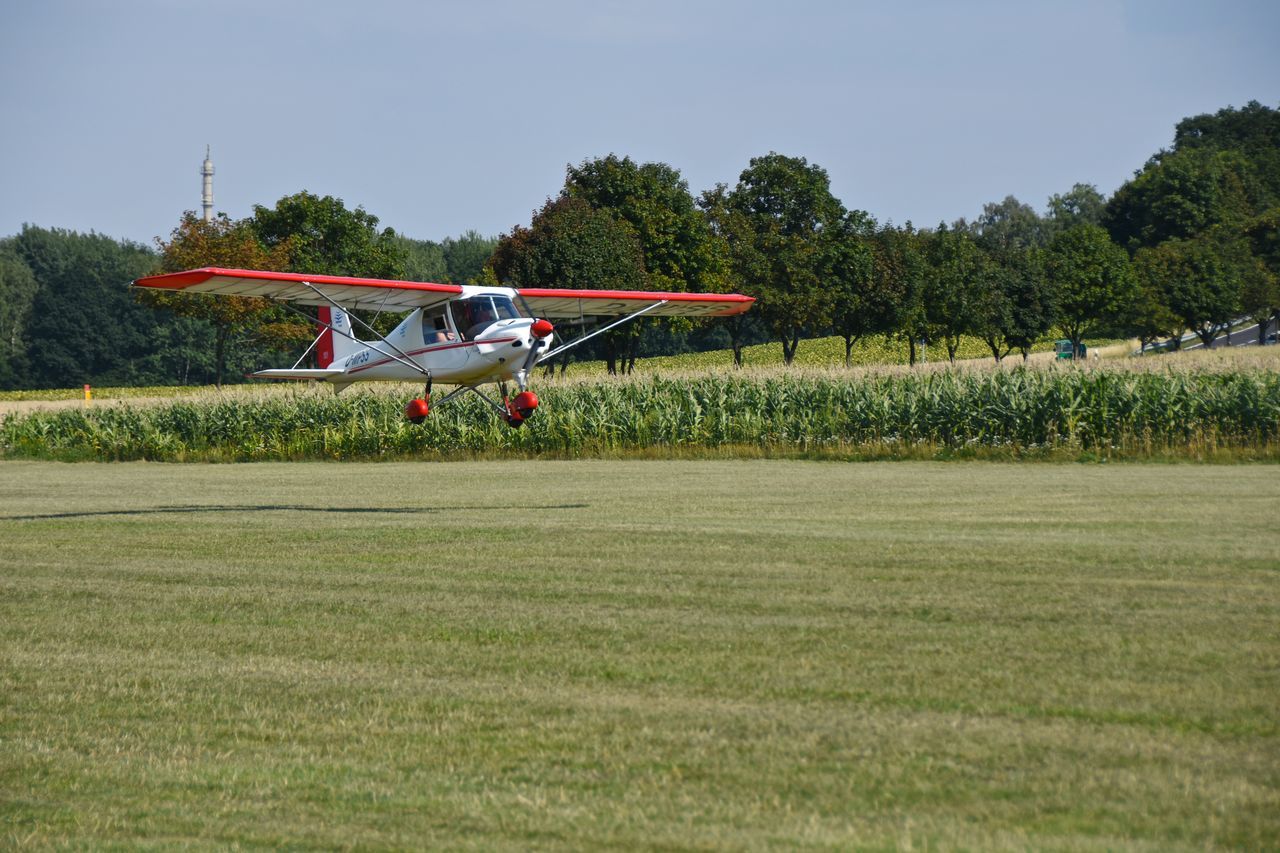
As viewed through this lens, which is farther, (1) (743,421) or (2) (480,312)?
(1) (743,421)

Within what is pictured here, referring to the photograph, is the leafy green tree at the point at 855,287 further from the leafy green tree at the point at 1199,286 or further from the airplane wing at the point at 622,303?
the airplane wing at the point at 622,303

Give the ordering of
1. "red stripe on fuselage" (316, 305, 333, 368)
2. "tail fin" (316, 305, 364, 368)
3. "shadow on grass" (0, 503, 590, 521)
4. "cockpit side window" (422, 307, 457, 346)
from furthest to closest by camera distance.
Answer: "red stripe on fuselage" (316, 305, 333, 368)
"tail fin" (316, 305, 364, 368)
"cockpit side window" (422, 307, 457, 346)
"shadow on grass" (0, 503, 590, 521)

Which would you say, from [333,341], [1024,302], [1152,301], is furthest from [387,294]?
[1152,301]

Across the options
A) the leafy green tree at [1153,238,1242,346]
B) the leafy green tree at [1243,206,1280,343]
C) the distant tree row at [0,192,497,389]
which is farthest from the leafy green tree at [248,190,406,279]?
the leafy green tree at [1243,206,1280,343]

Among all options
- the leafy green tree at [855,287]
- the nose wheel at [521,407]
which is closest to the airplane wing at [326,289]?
the nose wheel at [521,407]

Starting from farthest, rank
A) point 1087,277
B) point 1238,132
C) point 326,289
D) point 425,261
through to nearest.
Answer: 1. point 1238,132
2. point 425,261
3. point 1087,277
4. point 326,289

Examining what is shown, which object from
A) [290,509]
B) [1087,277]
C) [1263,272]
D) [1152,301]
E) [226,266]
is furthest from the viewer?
[1263,272]

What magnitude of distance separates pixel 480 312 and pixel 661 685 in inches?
542

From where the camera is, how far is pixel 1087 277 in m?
72.9

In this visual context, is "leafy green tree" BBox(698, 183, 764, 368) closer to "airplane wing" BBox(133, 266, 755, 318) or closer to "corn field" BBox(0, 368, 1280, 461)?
"corn field" BBox(0, 368, 1280, 461)

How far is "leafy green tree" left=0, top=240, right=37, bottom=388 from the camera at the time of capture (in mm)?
100562

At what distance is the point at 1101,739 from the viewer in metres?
6.18

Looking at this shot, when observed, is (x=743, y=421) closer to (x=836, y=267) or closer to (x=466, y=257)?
(x=836, y=267)

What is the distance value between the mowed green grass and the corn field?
34.5 feet
